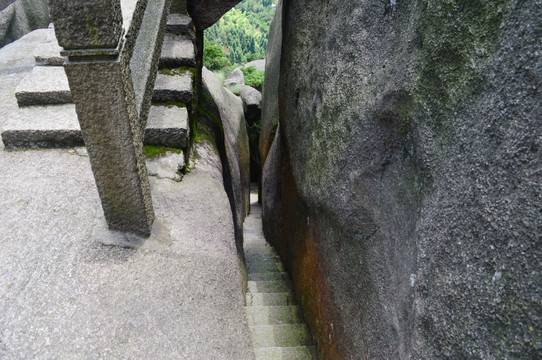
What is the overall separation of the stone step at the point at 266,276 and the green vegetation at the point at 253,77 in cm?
754

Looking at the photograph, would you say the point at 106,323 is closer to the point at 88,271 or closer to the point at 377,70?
the point at 88,271

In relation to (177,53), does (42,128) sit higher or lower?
lower

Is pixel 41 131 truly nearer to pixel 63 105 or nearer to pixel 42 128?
pixel 42 128

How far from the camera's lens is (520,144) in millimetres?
1151

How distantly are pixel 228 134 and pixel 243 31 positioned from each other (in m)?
24.2

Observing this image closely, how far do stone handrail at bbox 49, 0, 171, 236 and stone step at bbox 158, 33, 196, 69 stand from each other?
77.6 inches

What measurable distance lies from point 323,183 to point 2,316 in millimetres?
2221

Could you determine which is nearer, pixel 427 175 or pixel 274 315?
pixel 427 175

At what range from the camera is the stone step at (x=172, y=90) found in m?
3.97

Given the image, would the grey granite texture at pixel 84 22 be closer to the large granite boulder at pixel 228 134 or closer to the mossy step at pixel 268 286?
the large granite boulder at pixel 228 134

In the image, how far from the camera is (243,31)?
28.4 metres

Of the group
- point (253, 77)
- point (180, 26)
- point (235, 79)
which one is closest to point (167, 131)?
point (180, 26)

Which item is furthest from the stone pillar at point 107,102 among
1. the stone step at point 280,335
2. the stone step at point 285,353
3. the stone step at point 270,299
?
the stone step at point 270,299

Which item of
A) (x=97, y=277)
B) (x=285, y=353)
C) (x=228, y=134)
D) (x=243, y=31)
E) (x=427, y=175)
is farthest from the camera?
(x=243, y=31)
